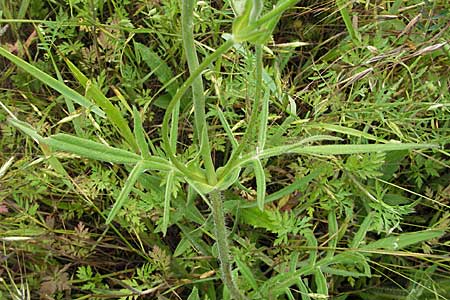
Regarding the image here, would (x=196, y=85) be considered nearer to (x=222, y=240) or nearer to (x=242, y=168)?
(x=222, y=240)

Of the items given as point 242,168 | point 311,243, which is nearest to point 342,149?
point 311,243

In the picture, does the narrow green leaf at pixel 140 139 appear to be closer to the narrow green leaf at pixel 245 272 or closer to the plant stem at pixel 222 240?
the plant stem at pixel 222 240

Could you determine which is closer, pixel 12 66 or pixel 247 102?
pixel 247 102

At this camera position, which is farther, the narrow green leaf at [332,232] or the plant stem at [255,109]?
the narrow green leaf at [332,232]

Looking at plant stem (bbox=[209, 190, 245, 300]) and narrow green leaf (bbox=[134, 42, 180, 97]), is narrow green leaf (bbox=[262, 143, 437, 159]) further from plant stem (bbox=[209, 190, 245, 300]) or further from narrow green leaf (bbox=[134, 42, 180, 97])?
narrow green leaf (bbox=[134, 42, 180, 97])

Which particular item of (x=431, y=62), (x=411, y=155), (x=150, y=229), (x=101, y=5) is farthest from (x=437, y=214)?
(x=101, y=5)

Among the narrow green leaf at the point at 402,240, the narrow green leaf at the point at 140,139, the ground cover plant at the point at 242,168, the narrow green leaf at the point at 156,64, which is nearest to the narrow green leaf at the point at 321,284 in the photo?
the ground cover plant at the point at 242,168

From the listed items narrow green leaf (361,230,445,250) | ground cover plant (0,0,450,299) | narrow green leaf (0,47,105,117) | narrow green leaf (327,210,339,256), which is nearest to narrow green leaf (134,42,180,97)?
ground cover plant (0,0,450,299)

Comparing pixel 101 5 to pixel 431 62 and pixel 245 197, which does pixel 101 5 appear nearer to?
pixel 245 197
